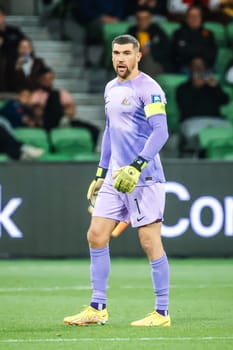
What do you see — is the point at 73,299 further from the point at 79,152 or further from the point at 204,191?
the point at 79,152

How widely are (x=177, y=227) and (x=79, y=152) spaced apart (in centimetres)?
233

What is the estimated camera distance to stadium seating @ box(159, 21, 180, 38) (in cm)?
2072

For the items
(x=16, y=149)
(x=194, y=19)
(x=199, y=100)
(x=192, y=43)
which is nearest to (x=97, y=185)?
(x=16, y=149)

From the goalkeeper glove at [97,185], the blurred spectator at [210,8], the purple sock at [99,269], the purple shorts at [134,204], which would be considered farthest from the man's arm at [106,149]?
the blurred spectator at [210,8]

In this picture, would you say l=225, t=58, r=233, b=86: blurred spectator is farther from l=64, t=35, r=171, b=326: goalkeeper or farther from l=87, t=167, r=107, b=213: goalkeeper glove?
l=64, t=35, r=171, b=326: goalkeeper

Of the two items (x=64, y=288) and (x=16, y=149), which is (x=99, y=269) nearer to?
(x=64, y=288)

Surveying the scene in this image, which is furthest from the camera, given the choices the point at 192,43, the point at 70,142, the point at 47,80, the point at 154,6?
the point at 154,6

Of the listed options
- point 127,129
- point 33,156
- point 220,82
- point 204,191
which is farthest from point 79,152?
point 127,129

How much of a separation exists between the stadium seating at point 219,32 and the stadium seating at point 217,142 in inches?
145

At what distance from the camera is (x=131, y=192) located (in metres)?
9.77

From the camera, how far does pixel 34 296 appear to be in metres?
12.3

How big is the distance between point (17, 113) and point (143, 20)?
9.64 feet

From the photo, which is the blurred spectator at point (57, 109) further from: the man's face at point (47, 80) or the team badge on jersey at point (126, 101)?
the team badge on jersey at point (126, 101)

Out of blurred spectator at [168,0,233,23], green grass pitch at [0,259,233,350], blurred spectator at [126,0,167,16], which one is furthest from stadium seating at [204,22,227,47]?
green grass pitch at [0,259,233,350]
